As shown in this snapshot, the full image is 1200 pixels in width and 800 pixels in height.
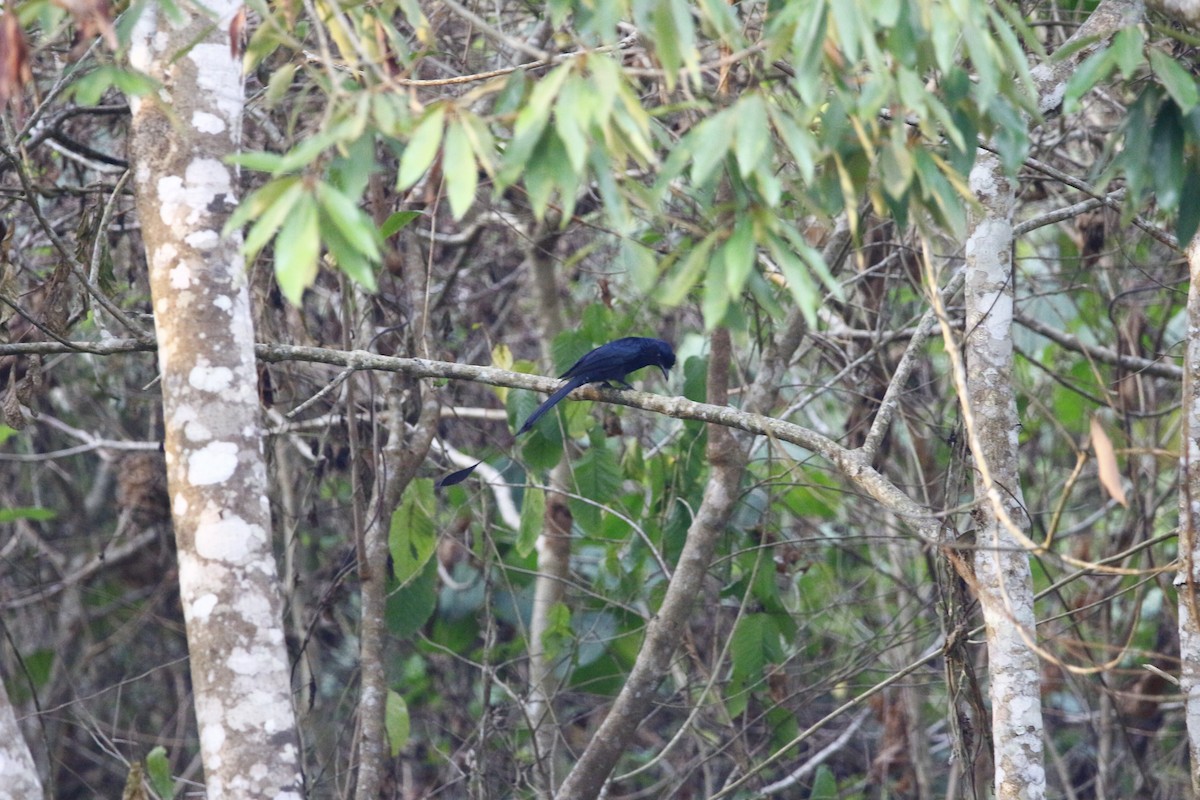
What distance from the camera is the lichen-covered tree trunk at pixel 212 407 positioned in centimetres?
256

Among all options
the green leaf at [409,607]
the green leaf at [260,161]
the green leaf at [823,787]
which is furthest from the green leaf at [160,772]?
the green leaf at [260,161]

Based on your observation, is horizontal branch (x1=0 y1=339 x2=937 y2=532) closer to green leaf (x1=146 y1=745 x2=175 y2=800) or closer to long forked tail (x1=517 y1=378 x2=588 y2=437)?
long forked tail (x1=517 y1=378 x2=588 y2=437)

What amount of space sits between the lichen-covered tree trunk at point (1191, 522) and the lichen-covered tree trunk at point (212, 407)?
7.47 ft

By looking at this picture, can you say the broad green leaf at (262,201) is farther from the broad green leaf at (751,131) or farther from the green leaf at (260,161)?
the broad green leaf at (751,131)

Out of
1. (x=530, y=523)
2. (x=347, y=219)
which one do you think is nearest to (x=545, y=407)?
(x=530, y=523)

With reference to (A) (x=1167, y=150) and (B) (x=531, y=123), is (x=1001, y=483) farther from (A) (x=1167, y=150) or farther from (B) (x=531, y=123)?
(B) (x=531, y=123)

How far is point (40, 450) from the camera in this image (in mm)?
8148

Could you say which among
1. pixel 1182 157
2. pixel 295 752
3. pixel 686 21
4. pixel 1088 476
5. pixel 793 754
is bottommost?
pixel 793 754

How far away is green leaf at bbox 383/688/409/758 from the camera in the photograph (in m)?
4.91

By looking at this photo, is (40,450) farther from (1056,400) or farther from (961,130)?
(961,130)

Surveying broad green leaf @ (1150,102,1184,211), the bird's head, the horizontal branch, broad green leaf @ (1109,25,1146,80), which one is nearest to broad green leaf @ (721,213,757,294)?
broad green leaf @ (1109,25,1146,80)

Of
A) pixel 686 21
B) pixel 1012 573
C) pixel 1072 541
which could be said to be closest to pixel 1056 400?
pixel 1072 541

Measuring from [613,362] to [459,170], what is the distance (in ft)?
11.1

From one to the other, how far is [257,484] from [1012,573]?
1991 mm
